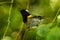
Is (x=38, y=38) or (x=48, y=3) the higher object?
(x=48, y=3)

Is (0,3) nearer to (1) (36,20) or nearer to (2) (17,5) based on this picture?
(2) (17,5)

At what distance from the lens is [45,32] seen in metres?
0.84

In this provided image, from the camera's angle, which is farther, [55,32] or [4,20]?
[4,20]

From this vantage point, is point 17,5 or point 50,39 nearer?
point 50,39

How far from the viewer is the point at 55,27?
2.76 ft

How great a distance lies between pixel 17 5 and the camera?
0.96 meters

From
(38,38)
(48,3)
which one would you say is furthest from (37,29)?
(48,3)

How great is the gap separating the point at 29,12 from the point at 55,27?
0.56ft

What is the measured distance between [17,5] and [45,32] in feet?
0.73

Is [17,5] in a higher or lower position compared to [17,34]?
higher

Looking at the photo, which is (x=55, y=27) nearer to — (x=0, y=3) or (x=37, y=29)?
(x=37, y=29)

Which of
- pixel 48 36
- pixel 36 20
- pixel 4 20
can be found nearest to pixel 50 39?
pixel 48 36

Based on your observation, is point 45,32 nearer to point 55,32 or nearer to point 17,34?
point 55,32

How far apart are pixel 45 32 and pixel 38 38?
0.04 metres
